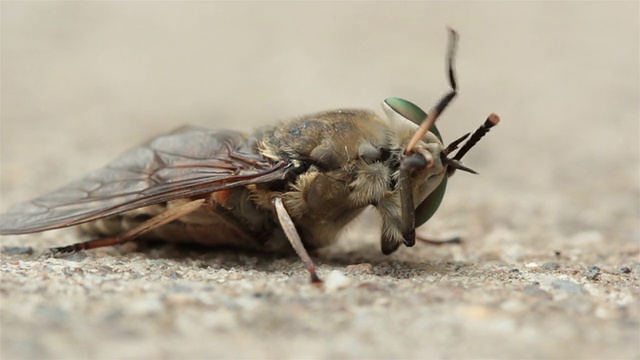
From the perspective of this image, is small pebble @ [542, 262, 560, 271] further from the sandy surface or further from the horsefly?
the horsefly

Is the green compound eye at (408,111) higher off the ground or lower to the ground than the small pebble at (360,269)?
higher

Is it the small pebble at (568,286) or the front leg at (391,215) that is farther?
the front leg at (391,215)

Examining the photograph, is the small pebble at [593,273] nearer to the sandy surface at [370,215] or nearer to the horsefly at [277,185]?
the sandy surface at [370,215]

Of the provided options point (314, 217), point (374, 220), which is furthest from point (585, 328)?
point (374, 220)

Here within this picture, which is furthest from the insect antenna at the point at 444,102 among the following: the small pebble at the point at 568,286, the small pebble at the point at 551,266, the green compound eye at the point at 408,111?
the small pebble at the point at 551,266

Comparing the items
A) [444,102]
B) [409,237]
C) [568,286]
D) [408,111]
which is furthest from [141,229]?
[568,286]
